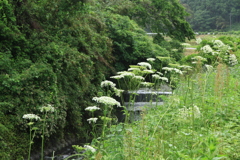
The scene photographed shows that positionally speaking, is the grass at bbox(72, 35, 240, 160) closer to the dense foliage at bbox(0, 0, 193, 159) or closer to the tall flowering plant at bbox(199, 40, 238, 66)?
the tall flowering plant at bbox(199, 40, 238, 66)

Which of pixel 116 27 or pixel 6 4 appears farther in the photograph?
pixel 116 27

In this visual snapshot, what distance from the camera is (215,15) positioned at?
53.3m

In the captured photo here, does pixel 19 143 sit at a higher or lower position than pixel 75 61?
lower

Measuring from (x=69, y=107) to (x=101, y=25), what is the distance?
483 cm

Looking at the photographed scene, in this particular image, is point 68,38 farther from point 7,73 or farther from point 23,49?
point 7,73

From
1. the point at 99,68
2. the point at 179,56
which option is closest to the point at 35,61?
the point at 99,68

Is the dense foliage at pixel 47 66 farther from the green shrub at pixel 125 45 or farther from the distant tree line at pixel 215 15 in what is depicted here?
the distant tree line at pixel 215 15

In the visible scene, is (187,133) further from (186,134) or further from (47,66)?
(47,66)

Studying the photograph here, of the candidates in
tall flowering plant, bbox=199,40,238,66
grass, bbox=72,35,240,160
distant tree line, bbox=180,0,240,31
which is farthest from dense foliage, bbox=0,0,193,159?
distant tree line, bbox=180,0,240,31

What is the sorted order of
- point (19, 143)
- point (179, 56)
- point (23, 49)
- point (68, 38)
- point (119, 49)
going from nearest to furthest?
point (19, 143)
point (23, 49)
point (68, 38)
point (119, 49)
point (179, 56)

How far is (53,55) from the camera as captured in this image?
7.98m

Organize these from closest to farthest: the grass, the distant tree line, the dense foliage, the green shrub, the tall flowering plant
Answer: the grass < the tall flowering plant < the dense foliage < the green shrub < the distant tree line

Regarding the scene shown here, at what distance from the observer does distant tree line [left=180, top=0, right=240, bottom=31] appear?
50781 mm

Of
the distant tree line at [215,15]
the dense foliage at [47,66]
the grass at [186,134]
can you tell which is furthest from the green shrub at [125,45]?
the distant tree line at [215,15]
